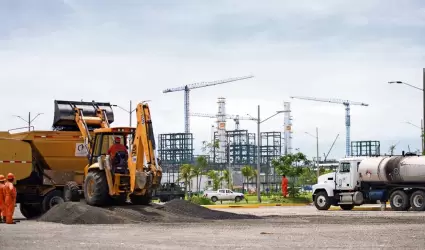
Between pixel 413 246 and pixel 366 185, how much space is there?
24.8m

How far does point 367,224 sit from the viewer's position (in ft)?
82.7

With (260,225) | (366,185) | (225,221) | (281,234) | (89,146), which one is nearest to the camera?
(281,234)

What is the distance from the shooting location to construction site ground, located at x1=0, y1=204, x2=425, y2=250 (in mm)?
17938

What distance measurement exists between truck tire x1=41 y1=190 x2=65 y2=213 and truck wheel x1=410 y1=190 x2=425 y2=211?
55.0 ft

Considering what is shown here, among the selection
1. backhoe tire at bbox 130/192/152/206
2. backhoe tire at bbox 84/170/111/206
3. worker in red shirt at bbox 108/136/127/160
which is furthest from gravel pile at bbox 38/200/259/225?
worker in red shirt at bbox 108/136/127/160

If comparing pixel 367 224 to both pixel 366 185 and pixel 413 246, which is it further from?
pixel 366 185

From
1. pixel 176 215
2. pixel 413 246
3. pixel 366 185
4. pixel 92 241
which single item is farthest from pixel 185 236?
pixel 366 185

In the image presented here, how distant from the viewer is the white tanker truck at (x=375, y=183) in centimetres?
3956

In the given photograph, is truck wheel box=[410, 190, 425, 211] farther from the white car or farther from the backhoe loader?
the white car

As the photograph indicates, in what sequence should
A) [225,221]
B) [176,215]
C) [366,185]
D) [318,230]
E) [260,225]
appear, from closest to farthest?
1. [318,230]
2. [260,225]
3. [225,221]
4. [176,215]
5. [366,185]

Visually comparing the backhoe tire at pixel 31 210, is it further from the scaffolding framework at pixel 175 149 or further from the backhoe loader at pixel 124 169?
the scaffolding framework at pixel 175 149

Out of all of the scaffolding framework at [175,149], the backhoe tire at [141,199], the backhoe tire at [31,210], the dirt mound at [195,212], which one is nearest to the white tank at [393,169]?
the dirt mound at [195,212]

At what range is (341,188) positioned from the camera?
4231 centimetres

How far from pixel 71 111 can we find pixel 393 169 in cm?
1627
